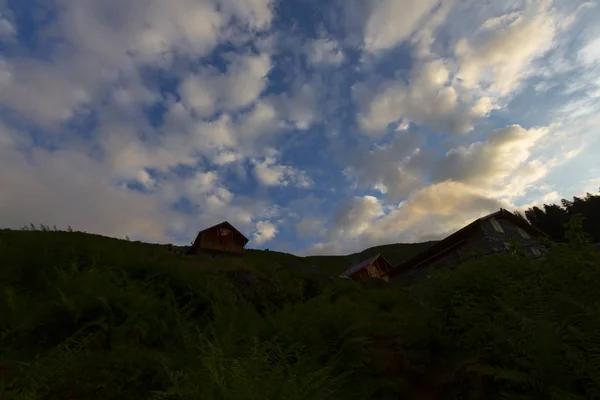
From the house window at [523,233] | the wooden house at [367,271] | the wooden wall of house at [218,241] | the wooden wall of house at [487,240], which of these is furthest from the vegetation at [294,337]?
the wooden house at [367,271]

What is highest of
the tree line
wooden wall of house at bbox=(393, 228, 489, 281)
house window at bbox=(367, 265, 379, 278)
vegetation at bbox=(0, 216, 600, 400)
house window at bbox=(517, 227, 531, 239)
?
the tree line

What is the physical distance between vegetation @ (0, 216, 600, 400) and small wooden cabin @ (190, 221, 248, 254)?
28208 millimetres

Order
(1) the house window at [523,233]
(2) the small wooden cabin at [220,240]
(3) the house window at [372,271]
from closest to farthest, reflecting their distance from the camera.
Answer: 1. (1) the house window at [523,233]
2. (2) the small wooden cabin at [220,240]
3. (3) the house window at [372,271]

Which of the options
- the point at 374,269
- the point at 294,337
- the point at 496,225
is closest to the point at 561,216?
the point at 374,269

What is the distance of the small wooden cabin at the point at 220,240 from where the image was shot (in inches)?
1425

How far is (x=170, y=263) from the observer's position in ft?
A: 29.7

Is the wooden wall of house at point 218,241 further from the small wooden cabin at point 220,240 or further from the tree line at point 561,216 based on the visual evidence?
the tree line at point 561,216

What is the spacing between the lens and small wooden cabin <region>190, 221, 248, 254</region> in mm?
36203

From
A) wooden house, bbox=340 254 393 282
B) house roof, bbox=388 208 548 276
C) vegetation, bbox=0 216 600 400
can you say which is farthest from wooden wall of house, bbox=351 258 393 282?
vegetation, bbox=0 216 600 400

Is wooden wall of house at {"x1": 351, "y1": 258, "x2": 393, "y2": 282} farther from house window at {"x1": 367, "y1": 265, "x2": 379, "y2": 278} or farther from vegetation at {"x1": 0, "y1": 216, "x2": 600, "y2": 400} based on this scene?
vegetation at {"x1": 0, "y1": 216, "x2": 600, "y2": 400}

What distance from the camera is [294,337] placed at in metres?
5.99

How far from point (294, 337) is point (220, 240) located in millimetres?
32424

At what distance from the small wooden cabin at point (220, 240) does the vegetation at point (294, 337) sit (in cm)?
2821

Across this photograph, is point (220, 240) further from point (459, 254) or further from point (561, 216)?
point (561, 216)
